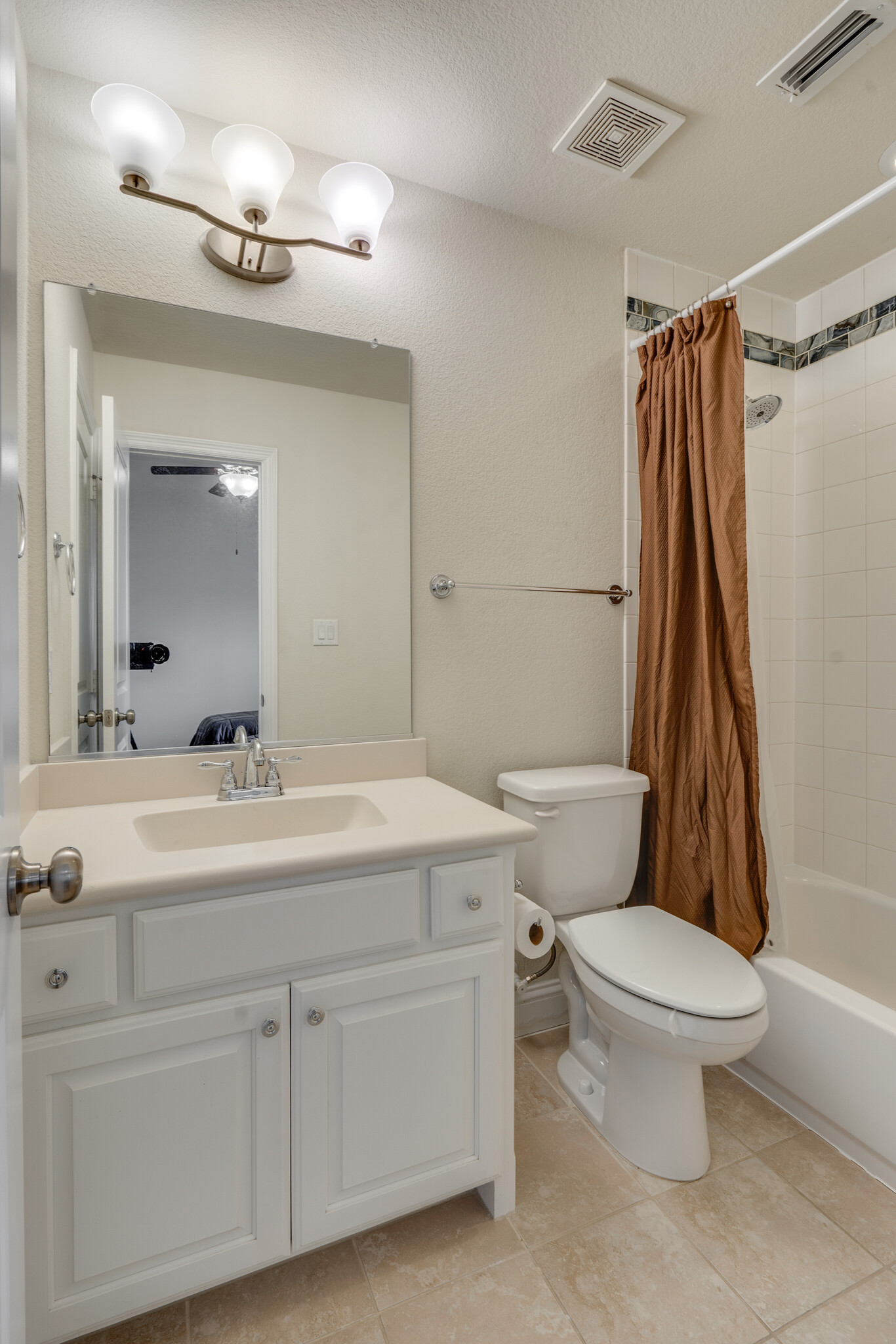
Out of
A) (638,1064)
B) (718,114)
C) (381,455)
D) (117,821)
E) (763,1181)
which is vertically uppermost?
(718,114)

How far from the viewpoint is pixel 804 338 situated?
7.80ft

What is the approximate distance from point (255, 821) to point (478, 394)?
4.17 ft

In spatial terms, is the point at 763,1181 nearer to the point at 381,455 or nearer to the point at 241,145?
the point at 381,455

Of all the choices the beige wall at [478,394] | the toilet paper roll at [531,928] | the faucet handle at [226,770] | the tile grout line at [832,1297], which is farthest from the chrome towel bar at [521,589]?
the tile grout line at [832,1297]

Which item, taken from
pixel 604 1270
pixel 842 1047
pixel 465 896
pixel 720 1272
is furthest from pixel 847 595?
pixel 604 1270

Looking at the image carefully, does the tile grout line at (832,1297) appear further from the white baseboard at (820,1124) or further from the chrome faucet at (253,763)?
the chrome faucet at (253,763)

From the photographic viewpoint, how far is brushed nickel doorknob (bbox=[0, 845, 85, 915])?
63cm

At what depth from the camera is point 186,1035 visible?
1050 millimetres

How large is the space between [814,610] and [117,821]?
226 cm

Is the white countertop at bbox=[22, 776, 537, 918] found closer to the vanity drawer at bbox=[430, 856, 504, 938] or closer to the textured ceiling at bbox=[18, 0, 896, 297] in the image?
the vanity drawer at bbox=[430, 856, 504, 938]

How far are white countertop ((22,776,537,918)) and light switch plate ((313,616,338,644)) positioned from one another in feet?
1.28

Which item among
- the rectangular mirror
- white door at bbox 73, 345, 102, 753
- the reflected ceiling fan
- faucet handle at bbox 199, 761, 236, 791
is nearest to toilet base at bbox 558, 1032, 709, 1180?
the rectangular mirror

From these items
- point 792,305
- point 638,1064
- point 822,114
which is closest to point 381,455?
point 822,114

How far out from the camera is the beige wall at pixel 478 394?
1.50 meters
